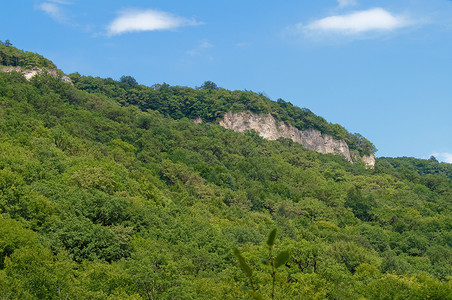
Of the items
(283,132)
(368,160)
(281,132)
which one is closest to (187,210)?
(281,132)

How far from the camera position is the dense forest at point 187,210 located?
29.0 meters

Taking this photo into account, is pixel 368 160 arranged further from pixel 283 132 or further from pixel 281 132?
pixel 281 132

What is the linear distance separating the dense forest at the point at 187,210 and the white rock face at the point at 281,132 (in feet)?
15.1

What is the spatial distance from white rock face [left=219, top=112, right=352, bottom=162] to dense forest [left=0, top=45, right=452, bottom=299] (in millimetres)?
4590

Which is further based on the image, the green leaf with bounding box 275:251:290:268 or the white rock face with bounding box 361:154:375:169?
the white rock face with bounding box 361:154:375:169

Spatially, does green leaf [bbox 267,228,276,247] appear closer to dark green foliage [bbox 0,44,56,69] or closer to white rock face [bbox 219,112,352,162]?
dark green foliage [bbox 0,44,56,69]

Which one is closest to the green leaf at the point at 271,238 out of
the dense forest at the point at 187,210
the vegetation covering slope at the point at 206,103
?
the dense forest at the point at 187,210

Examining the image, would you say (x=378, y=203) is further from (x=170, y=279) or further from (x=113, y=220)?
(x=170, y=279)

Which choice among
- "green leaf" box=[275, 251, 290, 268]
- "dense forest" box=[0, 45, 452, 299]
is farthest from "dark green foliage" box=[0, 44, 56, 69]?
"green leaf" box=[275, 251, 290, 268]

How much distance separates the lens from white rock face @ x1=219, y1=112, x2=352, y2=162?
5221 inches

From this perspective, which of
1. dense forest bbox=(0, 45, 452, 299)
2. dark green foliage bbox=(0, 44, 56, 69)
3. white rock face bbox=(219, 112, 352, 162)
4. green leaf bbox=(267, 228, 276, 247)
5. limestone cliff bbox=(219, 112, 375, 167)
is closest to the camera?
green leaf bbox=(267, 228, 276, 247)

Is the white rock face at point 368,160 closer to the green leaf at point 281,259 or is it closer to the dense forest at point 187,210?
the dense forest at point 187,210

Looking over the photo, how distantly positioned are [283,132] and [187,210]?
266ft

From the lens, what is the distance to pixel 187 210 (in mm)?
58875
